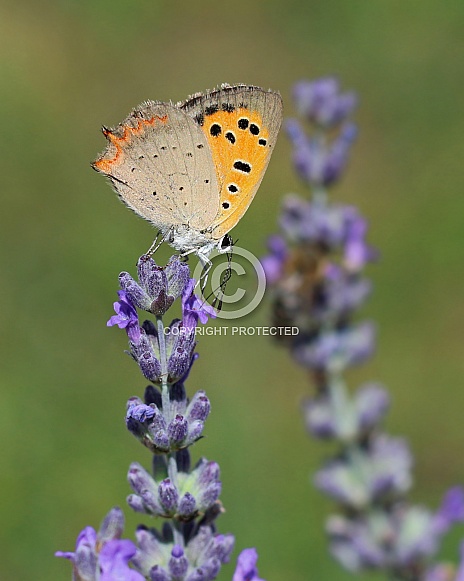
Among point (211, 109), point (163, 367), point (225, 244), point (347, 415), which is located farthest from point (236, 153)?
point (347, 415)

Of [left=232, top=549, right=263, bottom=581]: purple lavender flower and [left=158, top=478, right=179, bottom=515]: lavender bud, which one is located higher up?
[left=158, top=478, right=179, bottom=515]: lavender bud

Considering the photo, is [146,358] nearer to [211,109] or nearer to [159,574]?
[159,574]

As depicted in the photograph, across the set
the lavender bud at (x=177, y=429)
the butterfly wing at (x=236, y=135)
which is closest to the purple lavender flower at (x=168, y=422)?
the lavender bud at (x=177, y=429)

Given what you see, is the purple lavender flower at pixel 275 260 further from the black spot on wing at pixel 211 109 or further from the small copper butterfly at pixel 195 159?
the black spot on wing at pixel 211 109

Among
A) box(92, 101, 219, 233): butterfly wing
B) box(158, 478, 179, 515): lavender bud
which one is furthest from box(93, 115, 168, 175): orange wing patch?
box(158, 478, 179, 515): lavender bud

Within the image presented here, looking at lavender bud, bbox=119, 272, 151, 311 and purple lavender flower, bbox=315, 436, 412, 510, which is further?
purple lavender flower, bbox=315, 436, 412, 510

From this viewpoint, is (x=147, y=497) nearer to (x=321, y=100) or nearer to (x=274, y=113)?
(x=274, y=113)

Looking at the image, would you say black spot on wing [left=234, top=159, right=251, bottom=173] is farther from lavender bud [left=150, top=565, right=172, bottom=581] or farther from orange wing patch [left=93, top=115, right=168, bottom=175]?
lavender bud [left=150, top=565, right=172, bottom=581]
